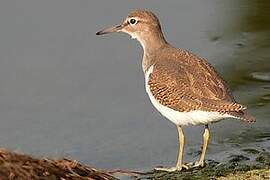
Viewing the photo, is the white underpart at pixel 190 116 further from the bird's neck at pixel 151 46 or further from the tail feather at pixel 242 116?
the bird's neck at pixel 151 46

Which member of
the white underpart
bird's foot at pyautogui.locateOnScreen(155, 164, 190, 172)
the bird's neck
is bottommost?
bird's foot at pyautogui.locateOnScreen(155, 164, 190, 172)

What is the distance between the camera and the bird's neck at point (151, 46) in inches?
338

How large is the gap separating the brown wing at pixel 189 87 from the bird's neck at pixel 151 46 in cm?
44

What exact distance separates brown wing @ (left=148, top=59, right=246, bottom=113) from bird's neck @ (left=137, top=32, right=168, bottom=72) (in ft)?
1.45

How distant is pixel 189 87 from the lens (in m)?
7.77

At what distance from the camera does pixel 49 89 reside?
941 centimetres

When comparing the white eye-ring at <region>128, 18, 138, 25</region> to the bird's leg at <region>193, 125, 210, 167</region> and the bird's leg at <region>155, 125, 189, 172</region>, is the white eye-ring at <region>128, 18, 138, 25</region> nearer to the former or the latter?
the bird's leg at <region>155, 125, 189, 172</region>

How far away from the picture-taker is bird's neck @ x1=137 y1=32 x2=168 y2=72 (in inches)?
338

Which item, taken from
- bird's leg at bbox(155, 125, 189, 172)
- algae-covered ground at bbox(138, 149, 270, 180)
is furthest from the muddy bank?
bird's leg at bbox(155, 125, 189, 172)

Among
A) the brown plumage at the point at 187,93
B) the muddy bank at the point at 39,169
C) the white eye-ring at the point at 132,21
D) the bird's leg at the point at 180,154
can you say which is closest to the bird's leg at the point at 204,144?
the brown plumage at the point at 187,93

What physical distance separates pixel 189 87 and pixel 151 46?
42.7 inches

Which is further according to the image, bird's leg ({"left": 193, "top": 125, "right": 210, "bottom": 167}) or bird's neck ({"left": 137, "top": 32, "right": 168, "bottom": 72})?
bird's neck ({"left": 137, "top": 32, "right": 168, "bottom": 72})

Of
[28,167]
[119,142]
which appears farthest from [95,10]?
[28,167]

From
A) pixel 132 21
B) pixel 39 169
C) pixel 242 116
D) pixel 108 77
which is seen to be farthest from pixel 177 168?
pixel 108 77
